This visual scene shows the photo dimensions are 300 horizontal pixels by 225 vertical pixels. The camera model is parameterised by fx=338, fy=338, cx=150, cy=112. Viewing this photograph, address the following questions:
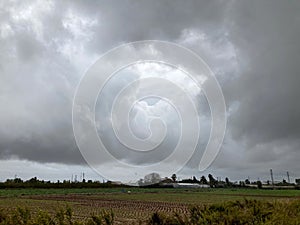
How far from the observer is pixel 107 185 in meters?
140

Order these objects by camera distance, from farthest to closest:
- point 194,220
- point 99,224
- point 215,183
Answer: point 215,183 → point 194,220 → point 99,224

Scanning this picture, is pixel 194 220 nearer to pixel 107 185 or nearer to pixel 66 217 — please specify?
pixel 66 217

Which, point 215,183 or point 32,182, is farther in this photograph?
point 215,183

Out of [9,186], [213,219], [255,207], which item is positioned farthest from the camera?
[9,186]

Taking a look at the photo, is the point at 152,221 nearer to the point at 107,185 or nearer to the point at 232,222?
the point at 232,222

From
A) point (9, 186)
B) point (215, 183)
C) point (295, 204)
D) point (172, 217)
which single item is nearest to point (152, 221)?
point (172, 217)

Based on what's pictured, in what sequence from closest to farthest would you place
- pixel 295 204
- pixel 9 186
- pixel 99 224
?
pixel 99 224, pixel 295 204, pixel 9 186

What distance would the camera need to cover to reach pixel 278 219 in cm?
649

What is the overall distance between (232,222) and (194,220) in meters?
1.23

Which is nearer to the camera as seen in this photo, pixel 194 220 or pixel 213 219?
pixel 213 219

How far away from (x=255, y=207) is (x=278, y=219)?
5.19 ft

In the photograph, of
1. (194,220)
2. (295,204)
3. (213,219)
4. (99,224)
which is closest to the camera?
(99,224)

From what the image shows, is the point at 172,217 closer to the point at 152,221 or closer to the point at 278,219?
the point at 152,221

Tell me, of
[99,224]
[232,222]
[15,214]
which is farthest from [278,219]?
[15,214]
